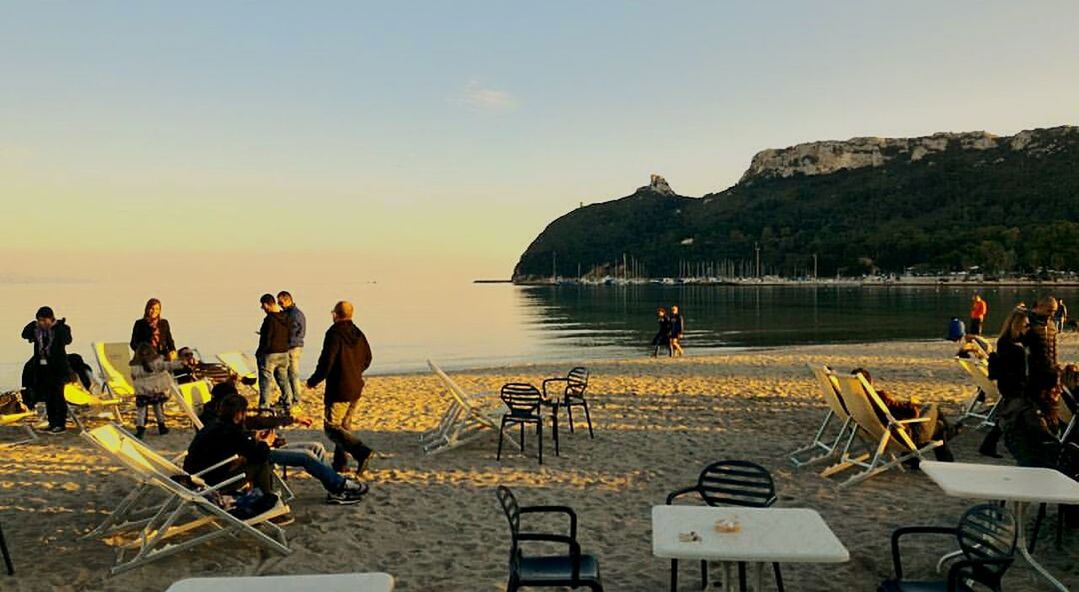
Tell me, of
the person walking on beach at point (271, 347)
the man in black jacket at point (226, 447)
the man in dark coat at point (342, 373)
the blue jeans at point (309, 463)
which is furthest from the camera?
the person walking on beach at point (271, 347)

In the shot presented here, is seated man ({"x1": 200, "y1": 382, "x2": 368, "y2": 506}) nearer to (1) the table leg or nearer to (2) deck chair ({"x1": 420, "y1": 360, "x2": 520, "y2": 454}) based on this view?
(2) deck chair ({"x1": 420, "y1": 360, "x2": 520, "y2": 454})

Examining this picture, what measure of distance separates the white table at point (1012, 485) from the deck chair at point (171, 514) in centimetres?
428

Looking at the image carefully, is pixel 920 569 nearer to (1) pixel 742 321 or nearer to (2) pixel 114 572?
(2) pixel 114 572

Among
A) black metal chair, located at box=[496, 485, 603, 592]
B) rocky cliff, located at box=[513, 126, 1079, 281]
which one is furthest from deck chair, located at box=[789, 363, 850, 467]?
rocky cliff, located at box=[513, 126, 1079, 281]

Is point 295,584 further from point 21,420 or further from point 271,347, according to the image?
point 21,420

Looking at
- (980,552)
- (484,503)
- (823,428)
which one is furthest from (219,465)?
(823,428)

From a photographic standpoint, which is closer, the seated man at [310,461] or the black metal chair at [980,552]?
the black metal chair at [980,552]

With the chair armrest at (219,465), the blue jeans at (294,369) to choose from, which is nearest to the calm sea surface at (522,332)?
the blue jeans at (294,369)

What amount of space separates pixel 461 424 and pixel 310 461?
255 centimetres

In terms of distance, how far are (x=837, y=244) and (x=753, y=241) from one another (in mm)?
21778

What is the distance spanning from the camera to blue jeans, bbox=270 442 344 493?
5.93 meters

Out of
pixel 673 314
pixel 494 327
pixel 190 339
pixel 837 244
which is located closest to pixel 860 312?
pixel 494 327

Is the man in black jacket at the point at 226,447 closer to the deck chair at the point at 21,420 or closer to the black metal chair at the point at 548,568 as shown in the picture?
the black metal chair at the point at 548,568

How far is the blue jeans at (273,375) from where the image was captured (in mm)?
10062
